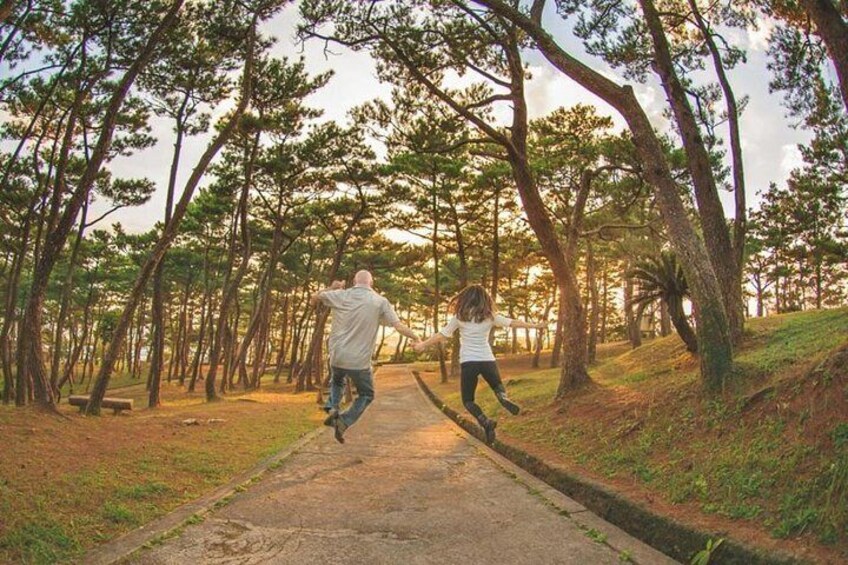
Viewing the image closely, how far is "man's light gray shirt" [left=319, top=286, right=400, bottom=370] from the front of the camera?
6457mm

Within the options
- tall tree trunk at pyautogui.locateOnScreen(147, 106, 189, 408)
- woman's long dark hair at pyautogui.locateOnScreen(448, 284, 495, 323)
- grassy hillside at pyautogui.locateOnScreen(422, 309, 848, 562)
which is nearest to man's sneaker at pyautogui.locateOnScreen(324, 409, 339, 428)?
woman's long dark hair at pyautogui.locateOnScreen(448, 284, 495, 323)

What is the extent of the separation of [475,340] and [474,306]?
1.41ft

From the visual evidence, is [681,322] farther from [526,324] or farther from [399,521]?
[399,521]

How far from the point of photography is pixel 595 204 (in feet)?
88.0

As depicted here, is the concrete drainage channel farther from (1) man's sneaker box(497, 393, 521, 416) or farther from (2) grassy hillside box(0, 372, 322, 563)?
(2) grassy hillside box(0, 372, 322, 563)

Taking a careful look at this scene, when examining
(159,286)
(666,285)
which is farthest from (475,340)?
(159,286)

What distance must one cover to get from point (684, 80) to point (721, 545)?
12.2m

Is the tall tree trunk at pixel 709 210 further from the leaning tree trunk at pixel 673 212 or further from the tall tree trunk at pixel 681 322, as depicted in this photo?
the leaning tree trunk at pixel 673 212

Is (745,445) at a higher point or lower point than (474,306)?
lower

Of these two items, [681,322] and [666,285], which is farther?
[681,322]

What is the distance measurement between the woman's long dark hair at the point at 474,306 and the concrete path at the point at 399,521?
1856 mm

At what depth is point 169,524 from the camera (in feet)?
14.0

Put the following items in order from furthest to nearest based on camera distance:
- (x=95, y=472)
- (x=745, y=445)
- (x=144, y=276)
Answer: (x=144, y=276), (x=95, y=472), (x=745, y=445)

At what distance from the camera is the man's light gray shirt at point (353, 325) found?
21.2 feet
